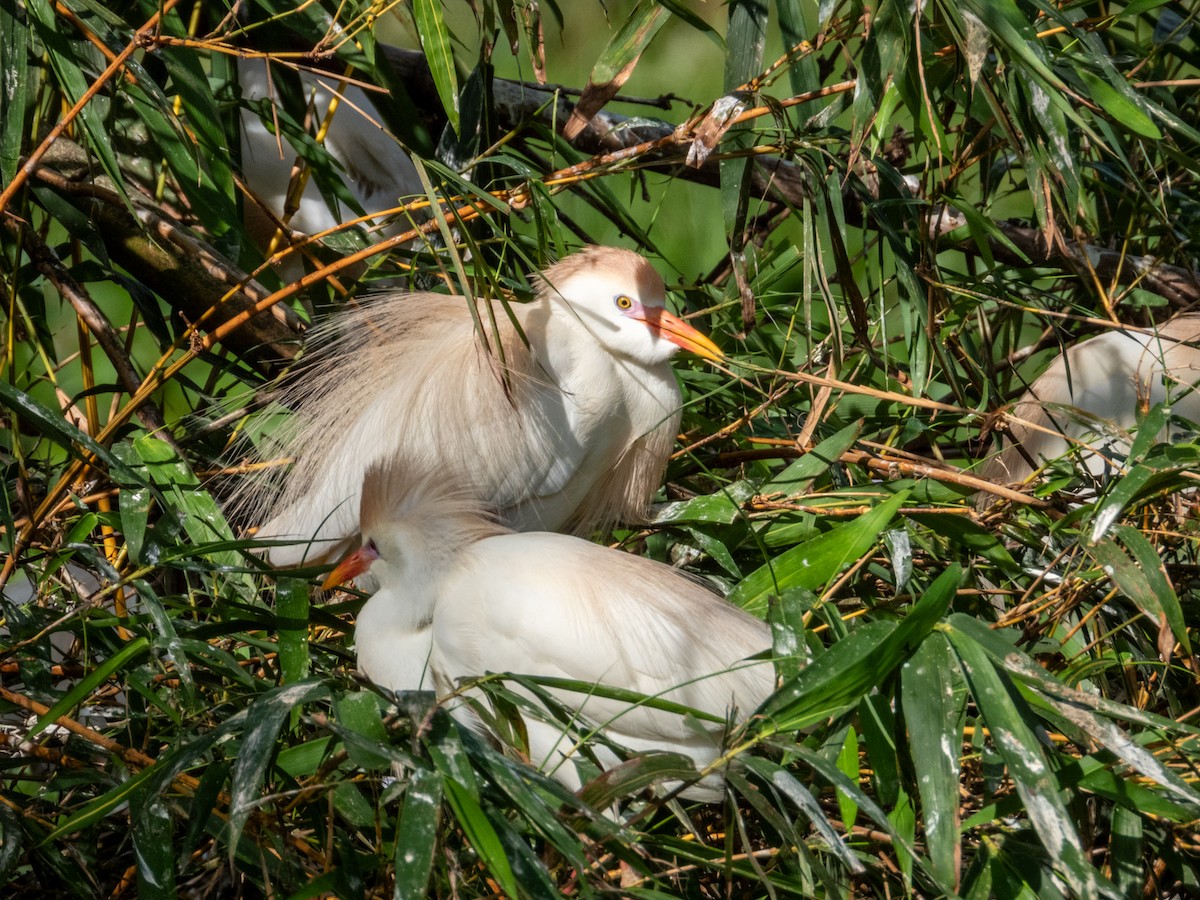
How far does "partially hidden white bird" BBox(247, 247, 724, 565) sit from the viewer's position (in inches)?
68.4

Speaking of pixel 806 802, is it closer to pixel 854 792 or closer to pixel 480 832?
pixel 854 792

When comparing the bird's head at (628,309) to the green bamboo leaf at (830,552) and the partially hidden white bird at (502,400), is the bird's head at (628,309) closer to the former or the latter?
the partially hidden white bird at (502,400)

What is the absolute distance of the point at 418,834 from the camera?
0.84m

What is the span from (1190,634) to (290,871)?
1.12 meters

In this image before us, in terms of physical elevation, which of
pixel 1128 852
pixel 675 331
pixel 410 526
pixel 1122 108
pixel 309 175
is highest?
pixel 1122 108

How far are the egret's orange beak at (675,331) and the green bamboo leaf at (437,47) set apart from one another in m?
0.57

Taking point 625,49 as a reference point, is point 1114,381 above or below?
below

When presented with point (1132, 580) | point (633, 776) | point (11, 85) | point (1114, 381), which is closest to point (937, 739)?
A: point (633, 776)

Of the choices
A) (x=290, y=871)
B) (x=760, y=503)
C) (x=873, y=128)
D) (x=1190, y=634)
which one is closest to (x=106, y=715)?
(x=290, y=871)

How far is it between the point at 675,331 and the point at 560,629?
63 cm

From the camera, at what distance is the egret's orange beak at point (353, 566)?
148cm

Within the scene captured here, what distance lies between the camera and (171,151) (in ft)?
4.75

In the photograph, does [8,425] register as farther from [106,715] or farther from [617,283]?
[617,283]

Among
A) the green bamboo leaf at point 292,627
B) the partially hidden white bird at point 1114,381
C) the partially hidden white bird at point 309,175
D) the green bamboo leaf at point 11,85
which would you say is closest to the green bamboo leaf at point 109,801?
the green bamboo leaf at point 292,627
